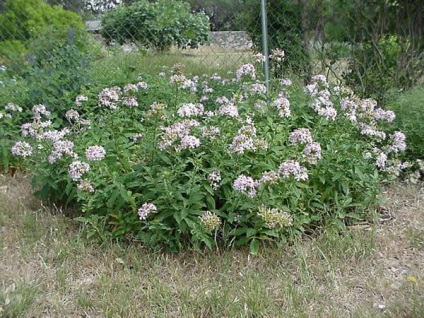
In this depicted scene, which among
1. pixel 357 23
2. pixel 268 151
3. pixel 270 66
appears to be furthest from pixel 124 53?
pixel 268 151

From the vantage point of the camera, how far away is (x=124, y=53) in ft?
20.6

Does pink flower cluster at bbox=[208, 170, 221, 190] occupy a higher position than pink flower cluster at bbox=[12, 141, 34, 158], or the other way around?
pink flower cluster at bbox=[12, 141, 34, 158]

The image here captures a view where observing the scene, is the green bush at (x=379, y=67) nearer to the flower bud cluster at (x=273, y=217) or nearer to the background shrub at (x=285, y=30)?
the background shrub at (x=285, y=30)

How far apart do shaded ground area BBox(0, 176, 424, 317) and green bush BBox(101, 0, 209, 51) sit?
4240 millimetres

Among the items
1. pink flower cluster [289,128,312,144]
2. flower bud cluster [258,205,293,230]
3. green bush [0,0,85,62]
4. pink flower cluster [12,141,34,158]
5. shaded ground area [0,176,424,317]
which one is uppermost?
green bush [0,0,85,62]

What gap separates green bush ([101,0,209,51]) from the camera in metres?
7.00

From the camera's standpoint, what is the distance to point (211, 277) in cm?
270

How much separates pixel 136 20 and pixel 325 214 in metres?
6.94

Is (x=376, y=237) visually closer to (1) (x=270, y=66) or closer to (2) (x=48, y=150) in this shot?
(2) (x=48, y=150)

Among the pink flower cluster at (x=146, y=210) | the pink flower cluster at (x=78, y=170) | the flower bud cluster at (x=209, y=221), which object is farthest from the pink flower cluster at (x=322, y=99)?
the pink flower cluster at (x=78, y=170)

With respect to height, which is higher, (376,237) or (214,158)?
(214,158)

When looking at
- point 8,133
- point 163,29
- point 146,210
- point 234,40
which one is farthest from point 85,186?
point 163,29

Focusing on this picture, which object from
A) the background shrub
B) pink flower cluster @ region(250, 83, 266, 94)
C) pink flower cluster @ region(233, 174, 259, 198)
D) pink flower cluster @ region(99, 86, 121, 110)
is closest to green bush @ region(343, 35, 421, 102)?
the background shrub

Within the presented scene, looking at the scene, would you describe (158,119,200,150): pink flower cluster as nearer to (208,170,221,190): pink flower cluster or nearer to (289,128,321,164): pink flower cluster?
(208,170,221,190): pink flower cluster
